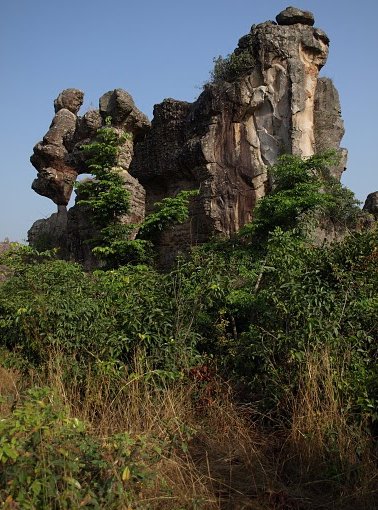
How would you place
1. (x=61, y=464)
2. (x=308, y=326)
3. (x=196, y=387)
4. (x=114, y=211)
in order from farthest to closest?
(x=114, y=211) → (x=196, y=387) → (x=308, y=326) → (x=61, y=464)

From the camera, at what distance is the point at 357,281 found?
220 inches

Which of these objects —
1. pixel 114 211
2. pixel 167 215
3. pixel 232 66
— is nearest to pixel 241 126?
pixel 232 66

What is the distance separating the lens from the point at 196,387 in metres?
5.27

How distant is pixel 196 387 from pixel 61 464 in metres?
2.48

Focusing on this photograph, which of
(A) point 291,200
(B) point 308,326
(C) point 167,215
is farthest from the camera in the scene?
(C) point 167,215

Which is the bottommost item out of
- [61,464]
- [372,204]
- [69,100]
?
[61,464]

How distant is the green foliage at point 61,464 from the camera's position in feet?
9.25

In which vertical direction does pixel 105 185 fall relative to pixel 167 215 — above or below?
above

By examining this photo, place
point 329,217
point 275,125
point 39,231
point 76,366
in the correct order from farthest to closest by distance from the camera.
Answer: point 39,231
point 275,125
point 329,217
point 76,366

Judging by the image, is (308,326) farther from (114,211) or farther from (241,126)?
(241,126)

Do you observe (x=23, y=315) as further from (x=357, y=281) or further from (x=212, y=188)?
(x=212, y=188)

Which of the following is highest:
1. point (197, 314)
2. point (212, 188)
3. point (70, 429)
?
point (212, 188)

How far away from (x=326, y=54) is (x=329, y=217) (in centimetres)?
599

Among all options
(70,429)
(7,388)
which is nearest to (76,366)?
(7,388)
